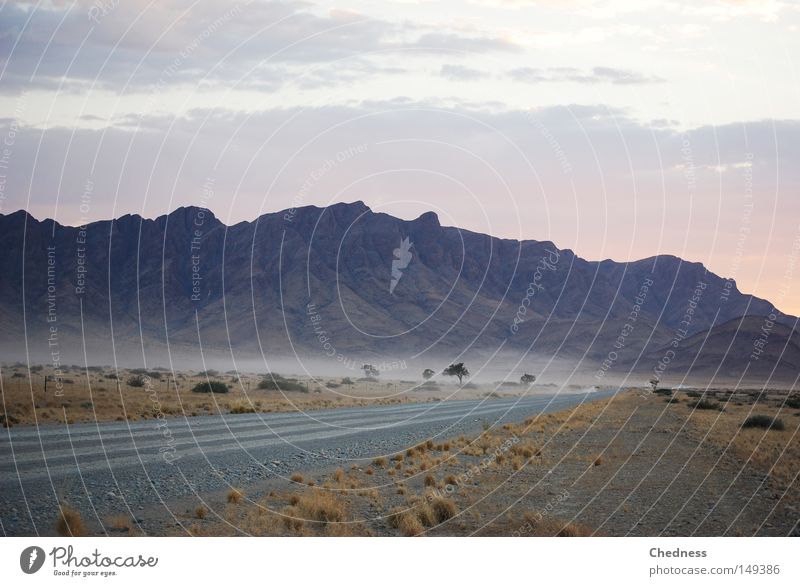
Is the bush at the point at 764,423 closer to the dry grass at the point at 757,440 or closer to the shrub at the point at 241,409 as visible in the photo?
the dry grass at the point at 757,440

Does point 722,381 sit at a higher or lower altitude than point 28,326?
lower

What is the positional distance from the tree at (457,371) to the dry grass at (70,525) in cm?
15666

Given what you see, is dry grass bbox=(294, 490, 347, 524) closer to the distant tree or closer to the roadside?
the roadside

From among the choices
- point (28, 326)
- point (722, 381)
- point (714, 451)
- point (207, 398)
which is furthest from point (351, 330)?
point (714, 451)

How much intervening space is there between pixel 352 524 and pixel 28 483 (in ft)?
34.1

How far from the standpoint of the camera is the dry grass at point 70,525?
1917 cm

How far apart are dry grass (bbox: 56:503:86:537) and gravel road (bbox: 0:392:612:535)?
0.38 meters

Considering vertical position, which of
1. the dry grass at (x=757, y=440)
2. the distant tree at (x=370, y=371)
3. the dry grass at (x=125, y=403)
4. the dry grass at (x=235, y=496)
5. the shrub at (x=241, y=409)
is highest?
the distant tree at (x=370, y=371)

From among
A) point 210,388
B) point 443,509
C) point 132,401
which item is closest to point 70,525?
point 443,509

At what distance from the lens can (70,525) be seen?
1942cm

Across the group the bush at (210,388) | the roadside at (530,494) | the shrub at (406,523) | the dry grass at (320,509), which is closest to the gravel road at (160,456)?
the roadside at (530,494)

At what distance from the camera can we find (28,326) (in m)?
177

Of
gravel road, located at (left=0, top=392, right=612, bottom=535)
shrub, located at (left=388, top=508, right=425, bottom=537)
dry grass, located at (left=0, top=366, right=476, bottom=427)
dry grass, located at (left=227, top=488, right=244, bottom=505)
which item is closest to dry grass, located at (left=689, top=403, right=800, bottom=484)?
gravel road, located at (left=0, top=392, right=612, bottom=535)
